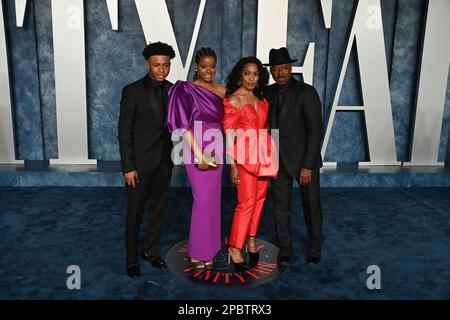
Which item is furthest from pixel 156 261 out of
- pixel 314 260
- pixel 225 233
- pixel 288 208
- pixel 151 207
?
pixel 314 260

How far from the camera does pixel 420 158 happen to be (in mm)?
6016

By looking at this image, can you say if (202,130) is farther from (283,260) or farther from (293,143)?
(283,260)

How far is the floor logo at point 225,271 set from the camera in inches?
129

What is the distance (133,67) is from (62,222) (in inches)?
88.9

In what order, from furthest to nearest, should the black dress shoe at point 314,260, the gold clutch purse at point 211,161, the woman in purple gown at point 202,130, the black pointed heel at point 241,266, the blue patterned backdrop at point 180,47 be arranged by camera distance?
the blue patterned backdrop at point 180,47 → the black dress shoe at point 314,260 → the black pointed heel at point 241,266 → the gold clutch purse at point 211,161 → the woman in purple gown at point 202,130

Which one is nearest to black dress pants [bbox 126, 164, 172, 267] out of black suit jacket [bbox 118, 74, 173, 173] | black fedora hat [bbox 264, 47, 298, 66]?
black suit jacket [bbox 118, 74, 173, 173]

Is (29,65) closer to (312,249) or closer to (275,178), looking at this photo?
(275,178)

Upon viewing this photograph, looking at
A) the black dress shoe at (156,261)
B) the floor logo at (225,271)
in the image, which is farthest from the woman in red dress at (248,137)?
the black dress shoe at (156,261)

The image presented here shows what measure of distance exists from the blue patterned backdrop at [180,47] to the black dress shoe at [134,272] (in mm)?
2851

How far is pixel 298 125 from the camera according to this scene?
3348 mm

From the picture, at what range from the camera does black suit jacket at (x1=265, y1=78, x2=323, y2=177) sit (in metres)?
3.29

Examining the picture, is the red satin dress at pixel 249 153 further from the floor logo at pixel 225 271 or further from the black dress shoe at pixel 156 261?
the black dress shoe at pixel 156 261

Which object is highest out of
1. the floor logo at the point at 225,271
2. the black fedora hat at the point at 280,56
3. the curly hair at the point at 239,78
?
the black fedora hat at the point at 280,56

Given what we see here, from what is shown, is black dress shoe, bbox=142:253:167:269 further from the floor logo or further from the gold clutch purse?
the gold clutch purse
